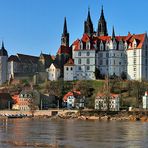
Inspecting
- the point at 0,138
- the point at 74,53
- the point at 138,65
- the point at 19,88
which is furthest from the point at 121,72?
the point at 0,138

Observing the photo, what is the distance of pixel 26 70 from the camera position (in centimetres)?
15088

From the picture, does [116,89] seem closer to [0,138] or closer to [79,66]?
[79,66]

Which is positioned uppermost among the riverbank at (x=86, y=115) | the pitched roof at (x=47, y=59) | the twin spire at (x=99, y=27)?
the twin spire at (x=99, y=27)

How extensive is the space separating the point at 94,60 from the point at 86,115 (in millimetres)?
31356

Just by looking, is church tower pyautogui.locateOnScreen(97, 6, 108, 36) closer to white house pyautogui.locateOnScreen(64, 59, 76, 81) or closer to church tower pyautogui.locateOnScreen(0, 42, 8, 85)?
white house pyautogui.locateOnScreen(64, 59, 76, 81)

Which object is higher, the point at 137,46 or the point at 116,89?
the point at 137,46

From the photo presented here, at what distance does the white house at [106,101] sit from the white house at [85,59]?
50.2ft

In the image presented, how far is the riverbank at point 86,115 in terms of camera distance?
99.9m

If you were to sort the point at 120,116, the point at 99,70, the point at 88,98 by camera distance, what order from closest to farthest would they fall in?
the point at 120,116, the point at 88,98, the point at 99,70

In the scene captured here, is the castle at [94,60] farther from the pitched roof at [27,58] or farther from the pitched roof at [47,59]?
the pitched roof at [27,58]

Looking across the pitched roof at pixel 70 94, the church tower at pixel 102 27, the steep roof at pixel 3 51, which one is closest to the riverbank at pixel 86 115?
the pitched roof at pixel 70 94

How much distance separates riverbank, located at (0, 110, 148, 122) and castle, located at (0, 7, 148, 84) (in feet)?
80.7

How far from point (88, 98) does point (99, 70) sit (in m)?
11.7

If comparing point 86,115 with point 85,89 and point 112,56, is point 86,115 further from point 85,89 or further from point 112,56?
point 112,56
